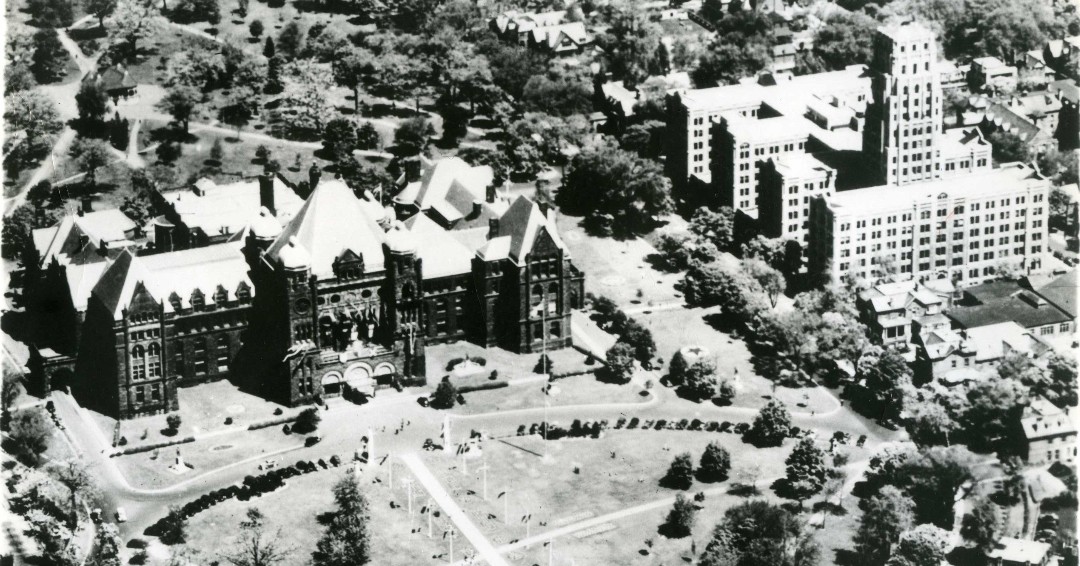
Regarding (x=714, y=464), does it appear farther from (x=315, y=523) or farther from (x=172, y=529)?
(x=172, y=529)

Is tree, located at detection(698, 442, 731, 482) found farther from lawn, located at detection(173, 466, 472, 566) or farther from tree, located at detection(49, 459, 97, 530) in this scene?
tree, located at detection(49, 459, 97, 530)

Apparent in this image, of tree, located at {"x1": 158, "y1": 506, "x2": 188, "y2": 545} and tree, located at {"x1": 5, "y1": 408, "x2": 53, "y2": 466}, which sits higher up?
tree, located at {"x1": 5, "y1": 408, "x2": 53, "y2": 466}

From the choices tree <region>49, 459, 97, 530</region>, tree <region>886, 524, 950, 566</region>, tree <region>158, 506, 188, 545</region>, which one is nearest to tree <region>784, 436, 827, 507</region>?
tree <region>886, 524, 950, 566</region>

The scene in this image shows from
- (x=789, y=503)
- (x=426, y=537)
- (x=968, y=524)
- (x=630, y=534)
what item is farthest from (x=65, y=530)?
(x=968, y=524)

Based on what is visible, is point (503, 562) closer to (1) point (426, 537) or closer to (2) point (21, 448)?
(1) point (426, 537)

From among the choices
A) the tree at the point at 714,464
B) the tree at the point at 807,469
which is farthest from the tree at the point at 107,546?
the tree at the point at 807,469

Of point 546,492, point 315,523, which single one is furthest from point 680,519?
point 315,523

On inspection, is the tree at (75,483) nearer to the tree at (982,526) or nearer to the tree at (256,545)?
the tree at (256,545)
